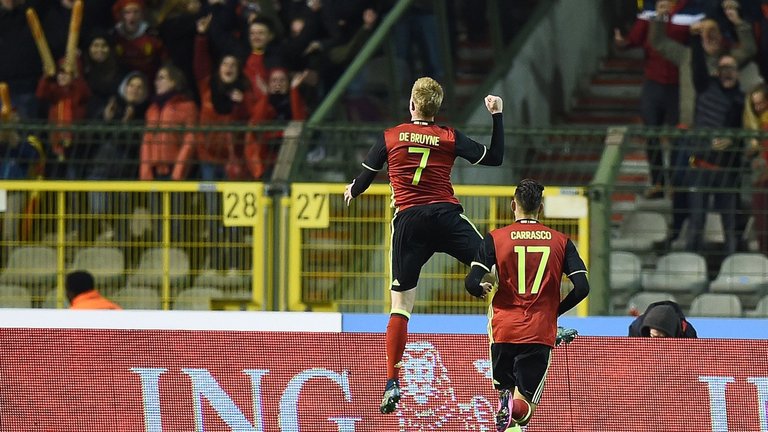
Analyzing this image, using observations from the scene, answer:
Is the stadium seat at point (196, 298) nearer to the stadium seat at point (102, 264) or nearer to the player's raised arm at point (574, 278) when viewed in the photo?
the stadium seat at point (102, 264)

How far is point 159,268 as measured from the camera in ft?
51.7

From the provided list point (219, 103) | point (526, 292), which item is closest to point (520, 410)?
point (526, 292)

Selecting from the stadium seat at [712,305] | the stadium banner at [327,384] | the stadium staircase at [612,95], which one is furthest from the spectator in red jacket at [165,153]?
the stadium staircase at [612,95]

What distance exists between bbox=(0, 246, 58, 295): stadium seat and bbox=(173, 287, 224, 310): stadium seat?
1.06 m

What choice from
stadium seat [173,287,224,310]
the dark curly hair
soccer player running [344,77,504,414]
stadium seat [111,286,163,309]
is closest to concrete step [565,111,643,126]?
stadium seat [173,287,224,310]

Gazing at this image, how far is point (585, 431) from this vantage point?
1191 centimetres

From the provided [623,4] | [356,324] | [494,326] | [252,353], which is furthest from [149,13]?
[494,326]

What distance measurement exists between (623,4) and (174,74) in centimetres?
531

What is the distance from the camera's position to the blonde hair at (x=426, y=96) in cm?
1128

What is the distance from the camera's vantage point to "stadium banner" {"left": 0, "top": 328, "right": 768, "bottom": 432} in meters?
11.9

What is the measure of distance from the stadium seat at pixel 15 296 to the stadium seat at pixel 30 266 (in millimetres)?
49

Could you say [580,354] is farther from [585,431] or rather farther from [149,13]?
[149,13]

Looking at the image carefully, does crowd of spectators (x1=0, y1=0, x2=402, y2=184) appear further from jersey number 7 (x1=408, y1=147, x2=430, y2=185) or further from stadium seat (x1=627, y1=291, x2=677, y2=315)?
jersey number 7 (x1=408, y1=147, x2=430, y2=185)

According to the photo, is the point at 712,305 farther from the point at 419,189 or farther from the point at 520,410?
the point at 520,410
